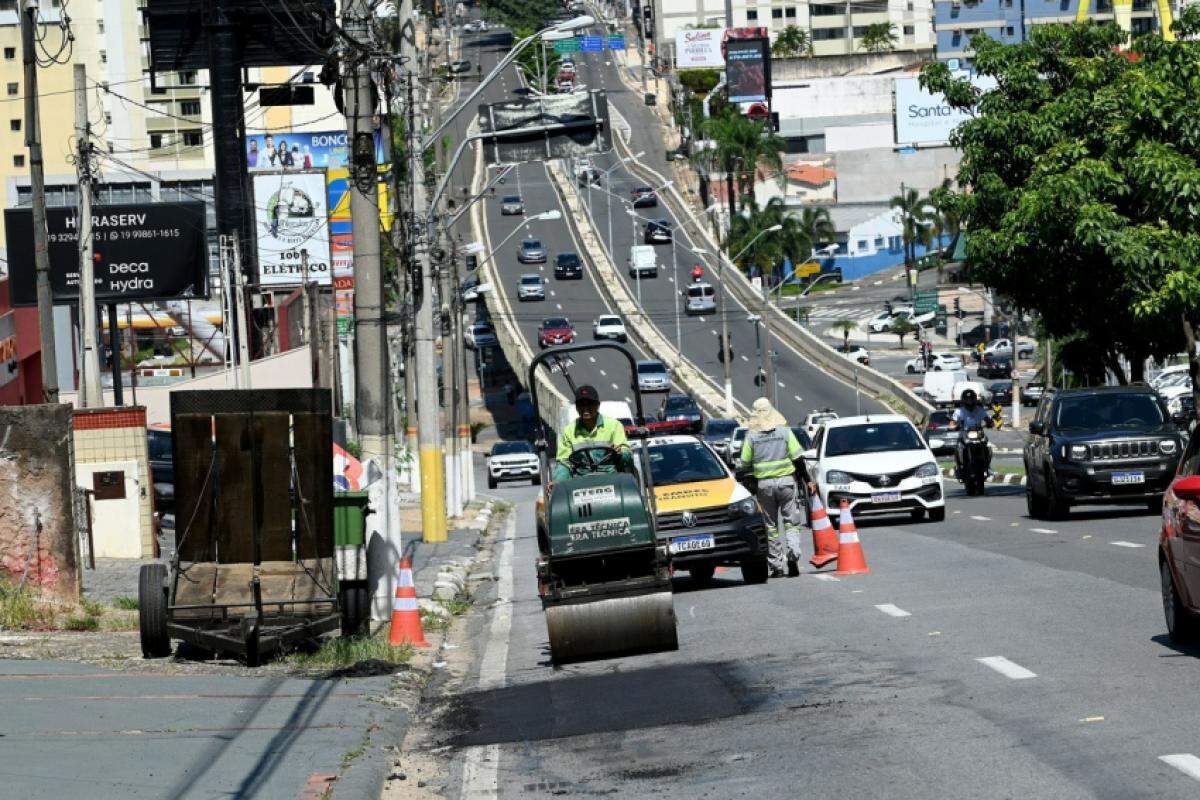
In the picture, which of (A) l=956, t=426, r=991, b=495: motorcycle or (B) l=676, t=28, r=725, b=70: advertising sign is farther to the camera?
(B) l=676, t=28, r=725, b=70: advertising sign

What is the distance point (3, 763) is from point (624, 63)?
629 feet

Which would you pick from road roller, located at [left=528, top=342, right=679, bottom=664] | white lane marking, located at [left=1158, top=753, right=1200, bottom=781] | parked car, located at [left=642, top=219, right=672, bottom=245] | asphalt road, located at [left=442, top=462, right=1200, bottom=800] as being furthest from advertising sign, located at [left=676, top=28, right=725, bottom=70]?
white lane marking, located at [left=1158, top=753, right=1200, bottom=781]

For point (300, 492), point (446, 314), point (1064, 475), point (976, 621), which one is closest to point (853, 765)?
point (976, 621)

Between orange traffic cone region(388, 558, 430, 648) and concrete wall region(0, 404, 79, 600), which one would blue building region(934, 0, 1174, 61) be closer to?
concrete wall region(0, 404, 79, 600)

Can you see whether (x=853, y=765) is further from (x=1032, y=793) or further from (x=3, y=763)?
(x=3, y=763)

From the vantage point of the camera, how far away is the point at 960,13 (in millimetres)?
167375

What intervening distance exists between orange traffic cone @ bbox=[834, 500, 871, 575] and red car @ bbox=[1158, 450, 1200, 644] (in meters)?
6.97

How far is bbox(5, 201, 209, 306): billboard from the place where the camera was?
5169 centimetres

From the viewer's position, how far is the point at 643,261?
11138cm

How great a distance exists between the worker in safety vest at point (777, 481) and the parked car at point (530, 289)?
84.0 metres

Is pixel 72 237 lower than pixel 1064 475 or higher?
higher

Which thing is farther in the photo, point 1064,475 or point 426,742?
point 1064,475

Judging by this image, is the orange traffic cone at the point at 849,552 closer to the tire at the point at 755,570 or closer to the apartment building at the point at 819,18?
the tire at the point at 755,570

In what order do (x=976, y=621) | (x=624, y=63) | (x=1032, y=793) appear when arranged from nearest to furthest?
(x=1032, y=793) < (x=976, y=621) < (x=624, y=63)
